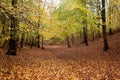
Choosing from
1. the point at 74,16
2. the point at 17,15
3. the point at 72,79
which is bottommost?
the point at 72,79

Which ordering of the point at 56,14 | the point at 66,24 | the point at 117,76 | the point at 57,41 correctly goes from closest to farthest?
the point at 117,76 < the point at 66,24 < the point at 56,14 < the point at 57,41

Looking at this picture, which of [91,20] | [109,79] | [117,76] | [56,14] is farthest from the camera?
[56,14]

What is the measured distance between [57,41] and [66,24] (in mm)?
45748

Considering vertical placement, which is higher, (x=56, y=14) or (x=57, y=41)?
(x=56, y=14)

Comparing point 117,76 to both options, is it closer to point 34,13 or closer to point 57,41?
point 34,13

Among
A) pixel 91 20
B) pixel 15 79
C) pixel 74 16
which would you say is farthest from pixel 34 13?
pixel 74 16

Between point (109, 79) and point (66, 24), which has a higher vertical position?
point (66, 24)

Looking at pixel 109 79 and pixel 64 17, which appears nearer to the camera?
pixel 109 79

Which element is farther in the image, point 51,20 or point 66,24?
point 51,20

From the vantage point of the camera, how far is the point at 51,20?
43281mm

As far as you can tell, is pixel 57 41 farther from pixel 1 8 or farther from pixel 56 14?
pixel 1 8

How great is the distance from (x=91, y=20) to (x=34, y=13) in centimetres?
1379

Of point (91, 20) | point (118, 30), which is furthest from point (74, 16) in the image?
point (118, 30)

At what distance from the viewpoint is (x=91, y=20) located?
25.2 meters
